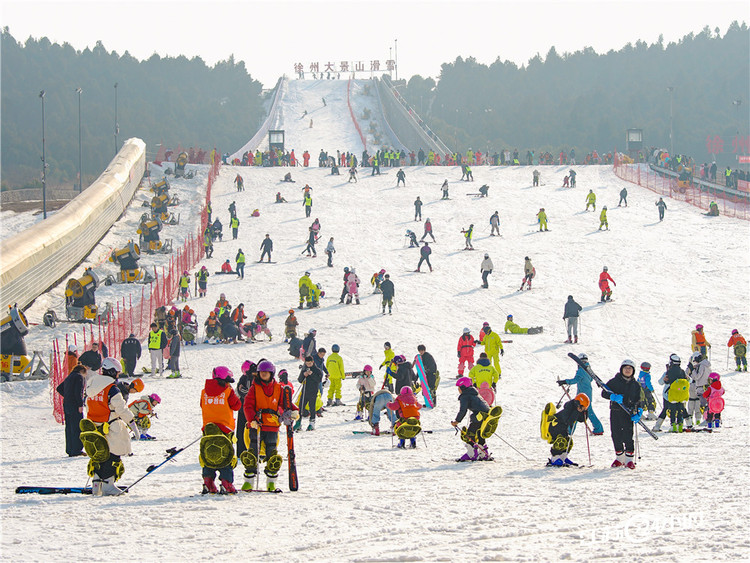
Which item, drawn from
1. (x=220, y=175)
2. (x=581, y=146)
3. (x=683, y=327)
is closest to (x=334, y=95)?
(x=581, y=146)

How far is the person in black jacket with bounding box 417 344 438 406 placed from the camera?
45.2 ft

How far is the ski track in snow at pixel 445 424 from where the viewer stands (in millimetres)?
6824

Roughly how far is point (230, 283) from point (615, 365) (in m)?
11.8

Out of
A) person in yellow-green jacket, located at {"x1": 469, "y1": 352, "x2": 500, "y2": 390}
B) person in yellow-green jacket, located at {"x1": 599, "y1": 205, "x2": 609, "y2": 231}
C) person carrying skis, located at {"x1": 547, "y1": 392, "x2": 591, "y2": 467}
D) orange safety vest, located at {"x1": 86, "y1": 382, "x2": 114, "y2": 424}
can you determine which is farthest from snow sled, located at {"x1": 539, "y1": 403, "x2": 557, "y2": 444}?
person in yellow-green jacket, located at {"x1": 599, "y1": 205, "x2": 609, "y2": 231}

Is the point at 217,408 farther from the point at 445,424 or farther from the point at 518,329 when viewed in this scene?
the point at 518,329

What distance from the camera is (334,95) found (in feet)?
286

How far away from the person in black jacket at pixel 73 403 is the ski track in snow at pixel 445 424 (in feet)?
0.75

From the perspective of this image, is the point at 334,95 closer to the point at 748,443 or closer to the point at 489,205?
the point at 489,205

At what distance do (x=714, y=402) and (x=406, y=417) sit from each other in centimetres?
424

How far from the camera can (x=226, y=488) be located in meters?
8.16

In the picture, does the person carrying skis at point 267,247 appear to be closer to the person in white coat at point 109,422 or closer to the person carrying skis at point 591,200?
the person carrying skis at point 591,200

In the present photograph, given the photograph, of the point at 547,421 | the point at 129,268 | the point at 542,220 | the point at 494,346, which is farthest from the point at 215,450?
the point at 542,220

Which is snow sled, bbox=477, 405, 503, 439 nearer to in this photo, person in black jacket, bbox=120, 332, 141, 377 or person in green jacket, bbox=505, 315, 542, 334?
person in black jacket, bbox=120, 332, 141, 377

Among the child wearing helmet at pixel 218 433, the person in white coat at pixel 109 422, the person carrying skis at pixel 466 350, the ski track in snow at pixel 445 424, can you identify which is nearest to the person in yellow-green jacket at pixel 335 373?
the ski track in snow at pixel 445 424
